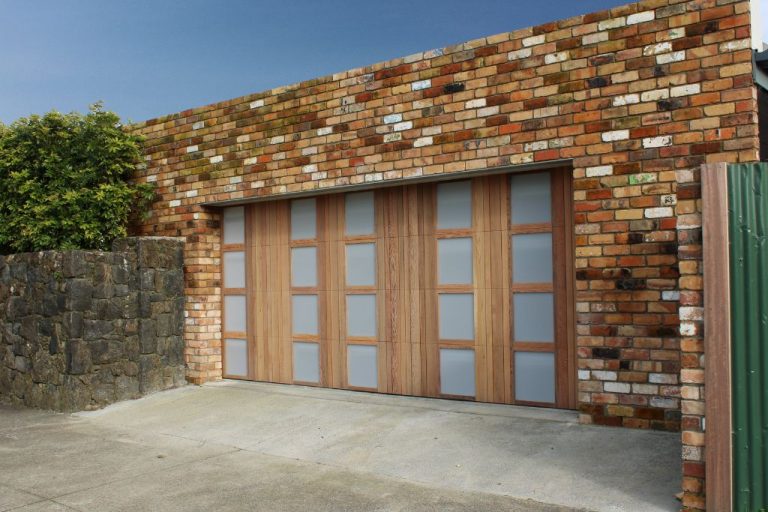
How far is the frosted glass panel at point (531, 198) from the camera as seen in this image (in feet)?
20.7

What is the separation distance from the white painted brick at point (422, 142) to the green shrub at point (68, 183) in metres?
4.09

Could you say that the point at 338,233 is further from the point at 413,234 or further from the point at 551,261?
the point at 551,261

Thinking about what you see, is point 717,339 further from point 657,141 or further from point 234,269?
point 234,269

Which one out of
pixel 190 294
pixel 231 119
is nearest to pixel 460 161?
pixel 231 119

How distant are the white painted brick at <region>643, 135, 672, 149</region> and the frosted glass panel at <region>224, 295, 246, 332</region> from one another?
5.13 meters

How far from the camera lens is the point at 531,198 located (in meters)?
6.41

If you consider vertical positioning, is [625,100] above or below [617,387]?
above

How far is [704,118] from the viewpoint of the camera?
528 centimetres

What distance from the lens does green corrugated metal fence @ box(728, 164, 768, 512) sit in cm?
378

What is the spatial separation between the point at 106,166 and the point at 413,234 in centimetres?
444

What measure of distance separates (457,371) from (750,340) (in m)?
3.38

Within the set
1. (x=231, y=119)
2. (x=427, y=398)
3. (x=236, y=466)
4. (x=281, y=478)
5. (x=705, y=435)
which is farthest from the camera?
(x=231, y=119)

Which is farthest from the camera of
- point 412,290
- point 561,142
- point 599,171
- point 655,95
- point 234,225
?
point 234,225

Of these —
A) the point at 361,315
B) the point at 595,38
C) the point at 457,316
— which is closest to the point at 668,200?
the point at 595,38
